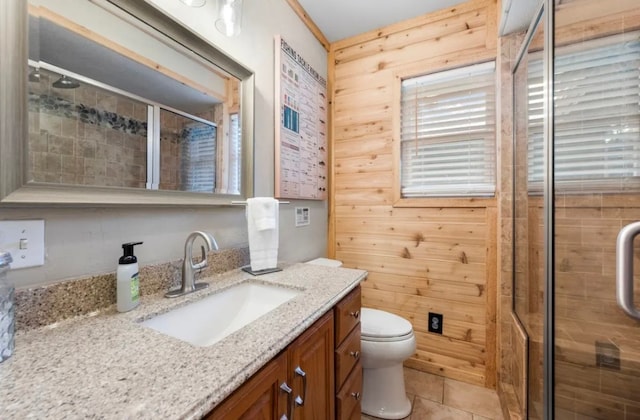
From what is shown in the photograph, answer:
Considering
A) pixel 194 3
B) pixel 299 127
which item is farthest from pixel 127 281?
pixel 299 127

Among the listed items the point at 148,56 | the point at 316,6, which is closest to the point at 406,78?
the point at 316,6

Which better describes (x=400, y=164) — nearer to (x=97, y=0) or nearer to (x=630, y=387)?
(x=630, y=387)

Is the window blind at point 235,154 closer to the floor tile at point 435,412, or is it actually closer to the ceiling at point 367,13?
the ceiling at point 367,13

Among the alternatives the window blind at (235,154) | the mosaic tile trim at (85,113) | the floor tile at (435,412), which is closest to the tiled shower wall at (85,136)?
the mosaic tile trim at (85,113)

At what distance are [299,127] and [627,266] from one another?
1.62 meters

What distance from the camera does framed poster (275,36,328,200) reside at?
1.60 metres

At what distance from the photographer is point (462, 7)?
178 centimetres

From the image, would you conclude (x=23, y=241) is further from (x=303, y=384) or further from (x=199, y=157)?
(x=303, y=384)

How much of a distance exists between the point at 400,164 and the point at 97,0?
1.75 m

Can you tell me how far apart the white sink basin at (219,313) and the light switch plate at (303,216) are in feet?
2.50

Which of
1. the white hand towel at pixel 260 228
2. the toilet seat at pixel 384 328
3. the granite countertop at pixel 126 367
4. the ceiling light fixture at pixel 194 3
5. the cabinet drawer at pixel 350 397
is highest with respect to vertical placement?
the ceiling light fixture at pixel 194 3

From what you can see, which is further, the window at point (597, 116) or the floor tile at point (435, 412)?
the floor tile at point (435, 412)

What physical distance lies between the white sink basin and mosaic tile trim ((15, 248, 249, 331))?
0.15 meters

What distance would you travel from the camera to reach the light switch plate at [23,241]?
63cm
